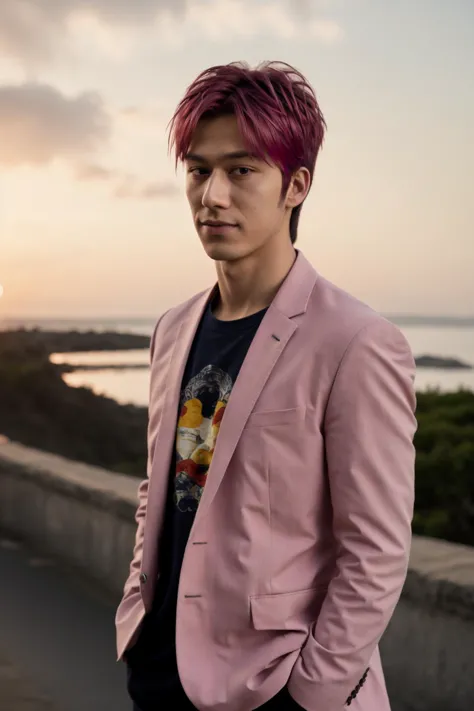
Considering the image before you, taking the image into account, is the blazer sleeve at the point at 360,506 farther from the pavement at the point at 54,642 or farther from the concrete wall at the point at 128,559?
the pavement at the point at 54,642

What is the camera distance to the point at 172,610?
1739mm

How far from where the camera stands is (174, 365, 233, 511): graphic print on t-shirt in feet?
5.63

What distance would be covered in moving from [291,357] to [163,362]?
461 mm

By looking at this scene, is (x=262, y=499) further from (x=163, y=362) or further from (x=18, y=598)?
(x=18, y=598)

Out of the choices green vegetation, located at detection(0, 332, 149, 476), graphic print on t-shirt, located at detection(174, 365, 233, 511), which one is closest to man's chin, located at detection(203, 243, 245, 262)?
graphic print on t-shirt, located at detection(174, 365, 233, 511)

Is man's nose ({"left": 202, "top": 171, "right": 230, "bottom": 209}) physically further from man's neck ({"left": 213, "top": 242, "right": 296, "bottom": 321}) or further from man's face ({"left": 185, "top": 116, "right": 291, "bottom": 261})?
man's neck ({"left": 213, "top": 242, "right": 296, "bottom": 321})

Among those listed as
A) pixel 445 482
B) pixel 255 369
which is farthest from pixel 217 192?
pixel 445 482

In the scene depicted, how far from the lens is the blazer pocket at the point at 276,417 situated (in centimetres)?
153

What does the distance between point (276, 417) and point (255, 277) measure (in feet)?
1.08

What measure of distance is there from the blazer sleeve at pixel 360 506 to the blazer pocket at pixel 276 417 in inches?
2.1

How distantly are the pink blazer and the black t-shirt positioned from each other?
0.34 ft

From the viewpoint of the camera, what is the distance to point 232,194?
1625mm

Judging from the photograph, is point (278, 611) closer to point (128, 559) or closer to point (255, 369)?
point (255, 369)

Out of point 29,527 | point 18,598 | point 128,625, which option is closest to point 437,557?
point 128,625
